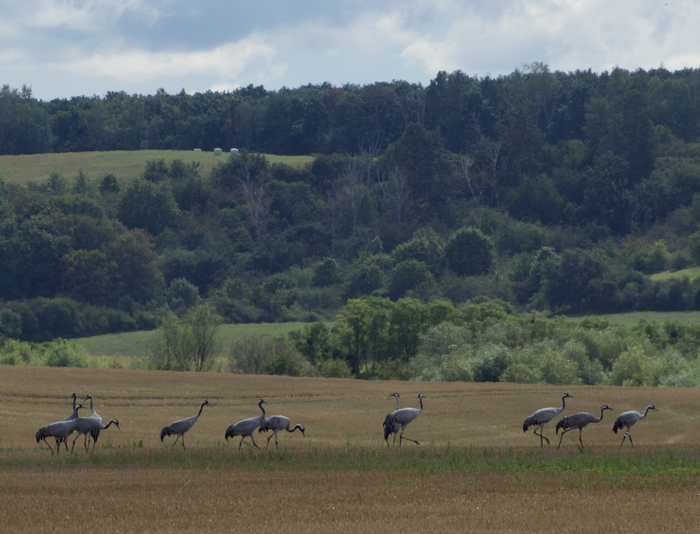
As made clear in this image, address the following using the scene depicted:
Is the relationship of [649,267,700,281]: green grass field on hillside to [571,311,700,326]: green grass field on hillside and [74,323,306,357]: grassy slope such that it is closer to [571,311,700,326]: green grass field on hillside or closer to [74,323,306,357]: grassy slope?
[571,311,700,326]: green grass field on hillside

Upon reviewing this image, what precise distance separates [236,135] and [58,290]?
63526mm

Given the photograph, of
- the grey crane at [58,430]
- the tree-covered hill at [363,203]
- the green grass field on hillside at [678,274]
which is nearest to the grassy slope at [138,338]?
the tree-covered hill at [363,203]

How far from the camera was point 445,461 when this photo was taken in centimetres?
2158

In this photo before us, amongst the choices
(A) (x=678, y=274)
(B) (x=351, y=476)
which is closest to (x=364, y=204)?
(A) (x=678, y=274)

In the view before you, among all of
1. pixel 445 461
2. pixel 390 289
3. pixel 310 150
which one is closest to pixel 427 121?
pixel 310 150

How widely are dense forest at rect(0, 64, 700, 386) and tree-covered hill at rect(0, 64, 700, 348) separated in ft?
0.97

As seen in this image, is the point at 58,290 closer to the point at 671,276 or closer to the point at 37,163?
the point at 37,163

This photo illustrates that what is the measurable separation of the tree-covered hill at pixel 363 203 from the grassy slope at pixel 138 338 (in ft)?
15.8

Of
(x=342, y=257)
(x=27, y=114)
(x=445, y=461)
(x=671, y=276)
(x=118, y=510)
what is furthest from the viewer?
(x=27, y=114)

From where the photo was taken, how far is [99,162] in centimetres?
14850

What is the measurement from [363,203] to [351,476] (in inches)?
4571

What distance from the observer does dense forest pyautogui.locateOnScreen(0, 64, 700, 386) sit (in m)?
106

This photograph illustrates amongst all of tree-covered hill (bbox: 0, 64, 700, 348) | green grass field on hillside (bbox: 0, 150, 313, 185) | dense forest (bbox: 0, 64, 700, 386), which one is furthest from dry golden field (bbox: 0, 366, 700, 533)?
green grass field on hillside (bbox: 0, 150, 313, 185)

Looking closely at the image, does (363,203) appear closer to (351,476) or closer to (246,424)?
(246,424)
